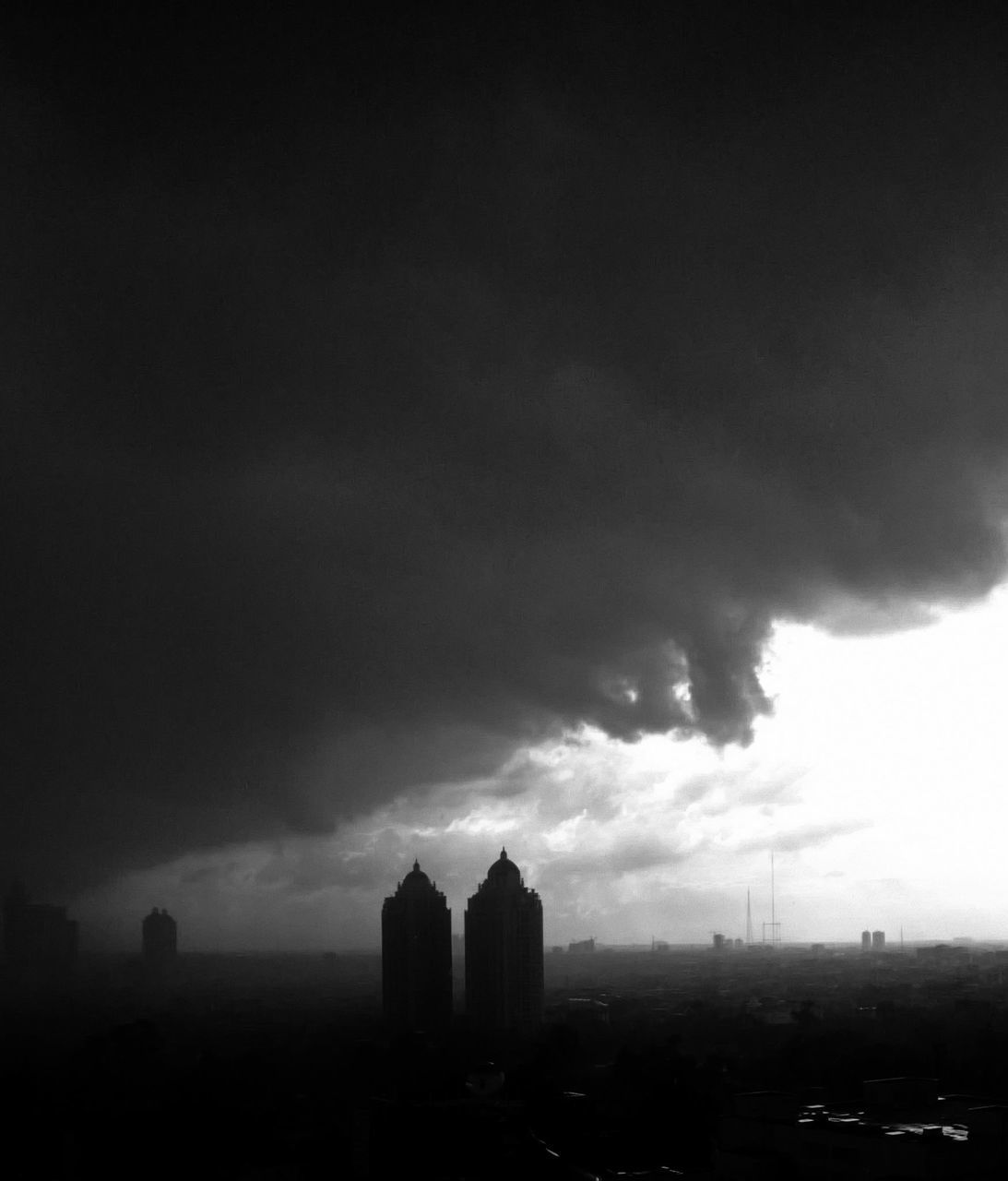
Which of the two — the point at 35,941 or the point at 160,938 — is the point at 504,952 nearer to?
the point at 35,941

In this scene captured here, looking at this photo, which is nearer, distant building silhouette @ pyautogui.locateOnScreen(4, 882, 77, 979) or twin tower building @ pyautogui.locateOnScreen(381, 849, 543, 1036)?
distant building silhouette @ pyautogui.locateOnScreen(4, 882, 77, 979)

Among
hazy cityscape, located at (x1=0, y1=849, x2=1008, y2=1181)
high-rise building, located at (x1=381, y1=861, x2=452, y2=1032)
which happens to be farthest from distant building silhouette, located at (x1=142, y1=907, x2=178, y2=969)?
high-rise building, located at (x1=381, y1=861, x2=452, y2=1032)

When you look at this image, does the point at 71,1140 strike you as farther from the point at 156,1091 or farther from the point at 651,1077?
the point at 651,1077

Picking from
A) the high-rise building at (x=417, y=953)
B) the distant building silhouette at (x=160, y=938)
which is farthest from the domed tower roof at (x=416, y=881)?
the distant building silhouette at (x=160, y=938)

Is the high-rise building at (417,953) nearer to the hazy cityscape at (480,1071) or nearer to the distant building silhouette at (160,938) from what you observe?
the hazy cityscape at (480,1071)

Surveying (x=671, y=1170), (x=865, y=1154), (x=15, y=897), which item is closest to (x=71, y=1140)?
(x=671, y=1170)

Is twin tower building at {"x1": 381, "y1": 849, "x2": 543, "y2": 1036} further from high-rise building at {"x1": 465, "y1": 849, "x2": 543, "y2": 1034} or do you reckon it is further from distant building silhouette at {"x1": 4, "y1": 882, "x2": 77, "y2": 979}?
distant building silhouette at {"x1": 4, "y1": 882, "x2": 77, "y2": 979}
